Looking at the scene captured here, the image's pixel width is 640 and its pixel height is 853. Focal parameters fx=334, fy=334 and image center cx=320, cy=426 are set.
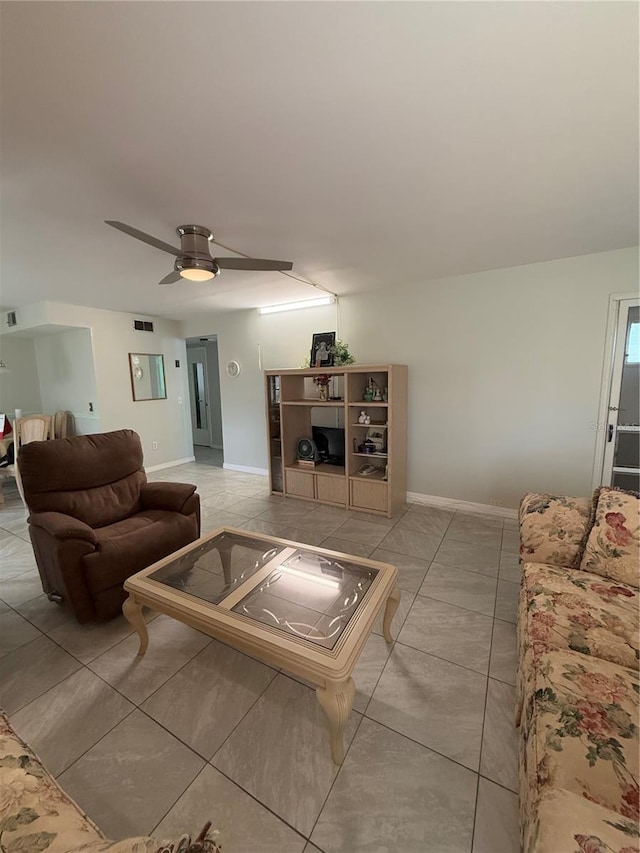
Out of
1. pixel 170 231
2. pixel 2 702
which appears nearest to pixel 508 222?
pixel 170 231

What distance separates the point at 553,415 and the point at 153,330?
17.8 ft

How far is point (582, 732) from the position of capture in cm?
94

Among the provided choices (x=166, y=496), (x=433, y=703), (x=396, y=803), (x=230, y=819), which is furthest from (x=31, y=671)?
(x=433, y=703)

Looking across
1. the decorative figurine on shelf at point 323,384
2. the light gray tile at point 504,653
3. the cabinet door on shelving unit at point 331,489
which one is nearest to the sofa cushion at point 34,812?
the light gray tile at point 504,653

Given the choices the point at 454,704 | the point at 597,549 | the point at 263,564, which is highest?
the point at 597,549

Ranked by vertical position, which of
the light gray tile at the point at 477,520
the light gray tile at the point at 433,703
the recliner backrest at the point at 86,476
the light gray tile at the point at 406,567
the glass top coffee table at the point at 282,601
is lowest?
the light gray tile at the point at 433,703

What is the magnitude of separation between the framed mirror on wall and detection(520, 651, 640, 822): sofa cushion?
5501 millimetres

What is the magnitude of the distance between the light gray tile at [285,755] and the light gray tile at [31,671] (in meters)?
0.96

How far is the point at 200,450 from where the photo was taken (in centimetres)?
686

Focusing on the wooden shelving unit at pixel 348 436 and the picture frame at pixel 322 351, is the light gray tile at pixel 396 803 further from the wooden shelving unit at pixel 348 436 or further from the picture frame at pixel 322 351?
the picture frame at pixel 322 351

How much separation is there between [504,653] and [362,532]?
4.89 feet

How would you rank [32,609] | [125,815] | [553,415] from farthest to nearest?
1. [553,415]
2. [32,609]
3. [125,815]

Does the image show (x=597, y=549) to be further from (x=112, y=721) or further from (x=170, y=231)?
(x=170, y=231)

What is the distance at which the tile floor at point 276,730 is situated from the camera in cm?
111
